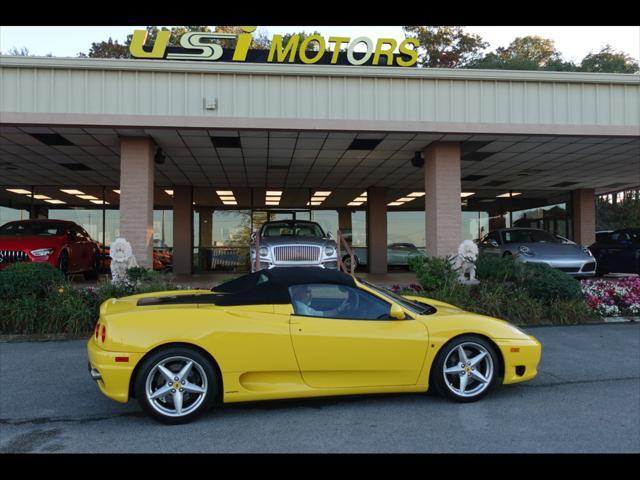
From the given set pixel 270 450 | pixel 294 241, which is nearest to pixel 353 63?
pixel 294 241

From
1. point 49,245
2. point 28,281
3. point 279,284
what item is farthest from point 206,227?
point 279,284

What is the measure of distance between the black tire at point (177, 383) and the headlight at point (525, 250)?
10150mm

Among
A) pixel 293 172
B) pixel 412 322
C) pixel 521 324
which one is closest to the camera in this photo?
pixel 412 322

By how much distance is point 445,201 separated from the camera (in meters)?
11.8

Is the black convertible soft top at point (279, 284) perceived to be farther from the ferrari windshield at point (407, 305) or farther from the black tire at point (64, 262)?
the black tire at point (64, 262)

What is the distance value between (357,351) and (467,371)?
3.59 feet

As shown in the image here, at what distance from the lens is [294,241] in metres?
10.3

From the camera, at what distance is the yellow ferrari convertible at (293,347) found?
13.7ft

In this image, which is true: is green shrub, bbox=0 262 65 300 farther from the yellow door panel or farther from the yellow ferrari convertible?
the yellow door panel

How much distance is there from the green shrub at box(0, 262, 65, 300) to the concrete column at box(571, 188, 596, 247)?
63.8ft

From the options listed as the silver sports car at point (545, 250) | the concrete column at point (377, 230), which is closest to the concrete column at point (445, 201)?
the silver sports car at point (545, 250)

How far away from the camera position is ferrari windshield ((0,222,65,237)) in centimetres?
1247

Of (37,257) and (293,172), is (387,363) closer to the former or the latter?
(37,257)

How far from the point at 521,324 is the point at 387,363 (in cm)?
487
